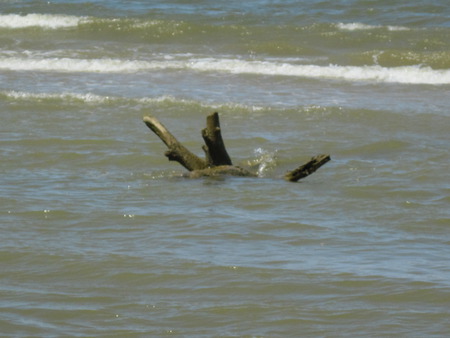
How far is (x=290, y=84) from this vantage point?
13.9 m

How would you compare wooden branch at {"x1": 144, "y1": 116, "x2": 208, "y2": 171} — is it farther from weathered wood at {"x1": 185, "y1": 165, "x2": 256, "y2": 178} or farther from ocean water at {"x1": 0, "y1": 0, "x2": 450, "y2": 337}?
ocean water at {"x1": 0, "y1": 0, "x2": 450, "y2": 337}

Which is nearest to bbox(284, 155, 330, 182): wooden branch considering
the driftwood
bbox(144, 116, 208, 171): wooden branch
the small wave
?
the driftwood

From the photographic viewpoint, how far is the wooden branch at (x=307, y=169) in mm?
7847

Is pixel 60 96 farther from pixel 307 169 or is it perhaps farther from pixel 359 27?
pixel 359 27

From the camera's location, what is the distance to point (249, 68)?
50.1 feet

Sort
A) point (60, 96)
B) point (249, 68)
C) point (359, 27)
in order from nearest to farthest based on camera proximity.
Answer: point (60, 96) < point (249, 68) < point (359, 27)

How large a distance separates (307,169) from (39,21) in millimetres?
13739

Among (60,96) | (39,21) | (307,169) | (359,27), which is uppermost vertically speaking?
(39,21)

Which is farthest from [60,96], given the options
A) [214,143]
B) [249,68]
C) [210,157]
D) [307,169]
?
[307,169]

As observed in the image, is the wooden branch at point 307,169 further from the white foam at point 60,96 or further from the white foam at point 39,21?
the white foam at point 39,21

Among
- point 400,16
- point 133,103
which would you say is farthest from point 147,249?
point 400,16

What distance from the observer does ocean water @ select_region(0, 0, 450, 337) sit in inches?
211

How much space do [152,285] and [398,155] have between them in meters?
4.22

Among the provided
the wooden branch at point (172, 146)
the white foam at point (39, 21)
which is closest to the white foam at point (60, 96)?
the wooden branch at point (172, 146)
